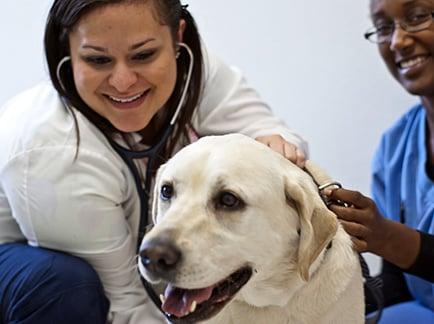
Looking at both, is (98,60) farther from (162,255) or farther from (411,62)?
(411,62)

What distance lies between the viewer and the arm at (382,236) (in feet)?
5.02

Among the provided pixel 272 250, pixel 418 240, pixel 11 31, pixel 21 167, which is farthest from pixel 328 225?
pixel 11 31

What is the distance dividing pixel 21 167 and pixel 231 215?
58cm

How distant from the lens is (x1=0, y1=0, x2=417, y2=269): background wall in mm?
2406

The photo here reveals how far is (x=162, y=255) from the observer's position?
3.84 ft

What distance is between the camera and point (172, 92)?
174 cm

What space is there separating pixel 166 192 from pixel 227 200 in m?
0.15

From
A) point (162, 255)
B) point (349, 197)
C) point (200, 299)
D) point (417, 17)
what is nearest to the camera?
point (162, 255)

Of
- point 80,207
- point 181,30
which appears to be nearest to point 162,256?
point 80,207

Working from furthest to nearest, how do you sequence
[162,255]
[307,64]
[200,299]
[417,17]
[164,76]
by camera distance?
1. [307,64]
2. [417,17]
3. [164,76]
4. [200,299]
5. [162,255]

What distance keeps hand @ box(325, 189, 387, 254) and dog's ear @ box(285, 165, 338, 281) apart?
19 cm

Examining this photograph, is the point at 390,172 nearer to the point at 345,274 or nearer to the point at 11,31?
the point at 345,274

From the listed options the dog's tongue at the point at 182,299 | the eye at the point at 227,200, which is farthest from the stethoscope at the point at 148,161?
the eye at the point at 227,200

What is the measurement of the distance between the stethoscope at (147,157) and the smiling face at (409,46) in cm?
56
